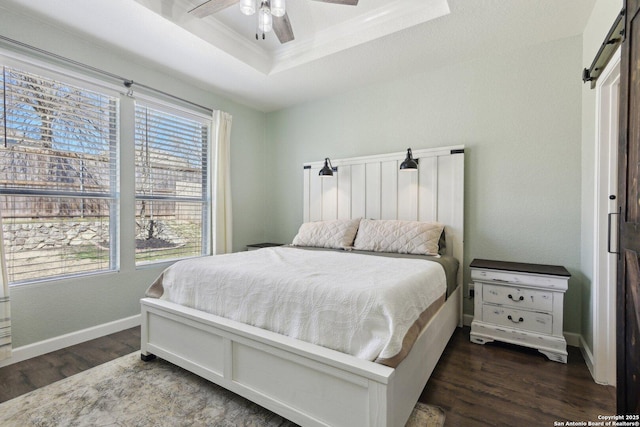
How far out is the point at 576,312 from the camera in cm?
252

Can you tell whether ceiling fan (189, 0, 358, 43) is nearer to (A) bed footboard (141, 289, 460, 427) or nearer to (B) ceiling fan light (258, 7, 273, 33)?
(B) ceiling fan light (258, 7, 273, 33)

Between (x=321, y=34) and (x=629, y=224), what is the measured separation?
2675 millimetres

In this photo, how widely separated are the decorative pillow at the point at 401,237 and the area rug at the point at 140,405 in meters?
1.33

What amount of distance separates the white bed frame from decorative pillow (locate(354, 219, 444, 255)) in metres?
0.32

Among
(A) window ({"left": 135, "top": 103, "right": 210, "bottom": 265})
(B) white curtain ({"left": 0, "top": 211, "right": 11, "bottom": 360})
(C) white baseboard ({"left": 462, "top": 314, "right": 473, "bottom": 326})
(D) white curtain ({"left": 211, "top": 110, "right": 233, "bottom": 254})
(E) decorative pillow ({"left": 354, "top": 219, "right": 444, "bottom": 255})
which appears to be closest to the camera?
(B) white curtain ({"left": 0, "top": 211, "right": 11, "bottom": 360})

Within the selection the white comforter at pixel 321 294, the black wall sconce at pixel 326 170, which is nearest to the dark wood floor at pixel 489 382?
the white comforter at pixel 321 294

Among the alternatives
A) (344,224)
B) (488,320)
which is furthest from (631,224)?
(344,224)

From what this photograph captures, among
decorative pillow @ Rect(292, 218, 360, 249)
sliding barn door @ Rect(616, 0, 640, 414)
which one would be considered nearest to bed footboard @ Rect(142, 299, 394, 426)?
sliding barn door @ Rect(616, 0, 640, 414)

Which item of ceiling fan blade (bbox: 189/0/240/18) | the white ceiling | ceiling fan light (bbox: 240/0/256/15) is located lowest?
ceiling fan light (bbox: 240/0/256/15)

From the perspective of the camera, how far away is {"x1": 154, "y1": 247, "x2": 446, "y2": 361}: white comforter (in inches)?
54.4

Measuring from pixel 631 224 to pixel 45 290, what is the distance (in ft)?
11.9

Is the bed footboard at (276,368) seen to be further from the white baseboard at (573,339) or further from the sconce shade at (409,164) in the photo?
the white baseboard at (573,339)

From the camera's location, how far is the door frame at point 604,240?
1.90m

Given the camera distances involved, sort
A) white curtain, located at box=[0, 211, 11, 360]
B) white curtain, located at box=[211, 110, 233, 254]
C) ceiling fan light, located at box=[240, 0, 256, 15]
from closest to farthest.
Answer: ceiling fan light, located at box=[240, 0, 256, 15], white curtain, located at box=[0, 211, 11, 360], white curtain, located at box=[211, 110, 233, 254]
